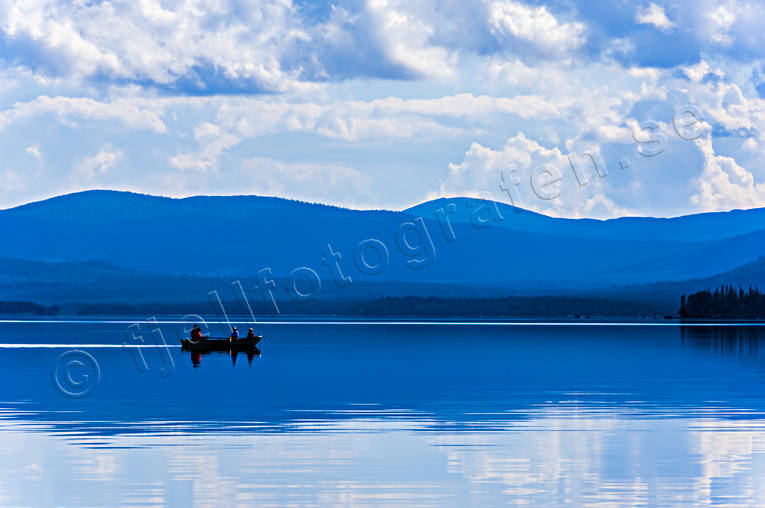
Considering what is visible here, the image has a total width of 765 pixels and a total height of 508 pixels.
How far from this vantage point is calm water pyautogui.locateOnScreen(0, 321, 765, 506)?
28.9m

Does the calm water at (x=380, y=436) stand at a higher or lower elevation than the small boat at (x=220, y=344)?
lower

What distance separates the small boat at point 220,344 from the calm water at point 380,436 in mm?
22443

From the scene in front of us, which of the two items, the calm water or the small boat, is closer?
the calm water

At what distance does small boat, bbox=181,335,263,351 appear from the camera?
305ft

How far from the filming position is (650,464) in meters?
32.5

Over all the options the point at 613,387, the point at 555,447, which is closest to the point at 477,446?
the point at 555,447

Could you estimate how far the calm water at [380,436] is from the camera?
28875mm

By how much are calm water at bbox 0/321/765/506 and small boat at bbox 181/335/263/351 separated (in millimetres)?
22443

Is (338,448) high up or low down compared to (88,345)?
down

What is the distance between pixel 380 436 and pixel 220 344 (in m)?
60.0

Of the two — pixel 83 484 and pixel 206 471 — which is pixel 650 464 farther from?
pixel 83 484

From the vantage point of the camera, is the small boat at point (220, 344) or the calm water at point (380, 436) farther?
the small boat at point (220, 344)

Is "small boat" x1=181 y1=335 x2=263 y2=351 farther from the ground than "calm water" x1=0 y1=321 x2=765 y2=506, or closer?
farther from the ground

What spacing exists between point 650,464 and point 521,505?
633 cm
